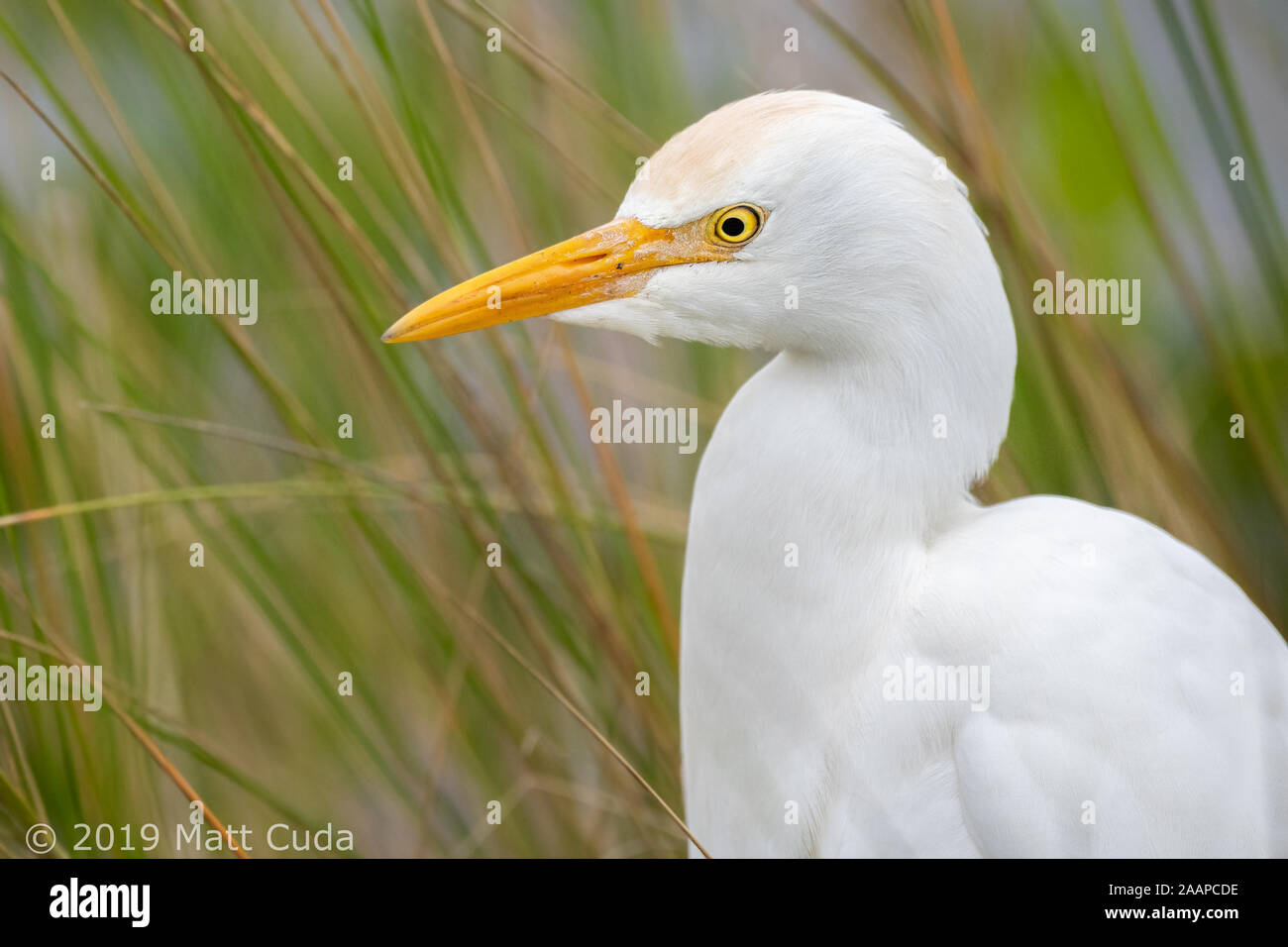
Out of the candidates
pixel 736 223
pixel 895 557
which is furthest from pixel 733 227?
pixel 895 557

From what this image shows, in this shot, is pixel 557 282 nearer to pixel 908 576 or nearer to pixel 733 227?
pixel 733 227

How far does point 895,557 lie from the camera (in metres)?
0.91

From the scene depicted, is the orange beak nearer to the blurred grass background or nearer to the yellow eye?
the yellow eye

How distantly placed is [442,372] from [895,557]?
1.51ft

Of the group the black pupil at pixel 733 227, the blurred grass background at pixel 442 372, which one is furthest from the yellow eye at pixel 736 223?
the blurred grass background at pixel 442 372

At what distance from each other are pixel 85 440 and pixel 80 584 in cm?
22

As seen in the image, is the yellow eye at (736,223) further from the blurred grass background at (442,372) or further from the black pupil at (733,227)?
the blurred grass background at (442,372)

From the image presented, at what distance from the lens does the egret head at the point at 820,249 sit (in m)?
0.82

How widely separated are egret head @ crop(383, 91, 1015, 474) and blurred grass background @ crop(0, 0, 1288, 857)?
0.82 ft

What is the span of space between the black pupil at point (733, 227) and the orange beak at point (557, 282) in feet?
0.12

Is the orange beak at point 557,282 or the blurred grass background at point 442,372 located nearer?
the orange beak at point 557,282

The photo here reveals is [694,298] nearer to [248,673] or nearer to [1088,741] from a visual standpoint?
[1088,741]

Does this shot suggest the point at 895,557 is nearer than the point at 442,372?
Yes
